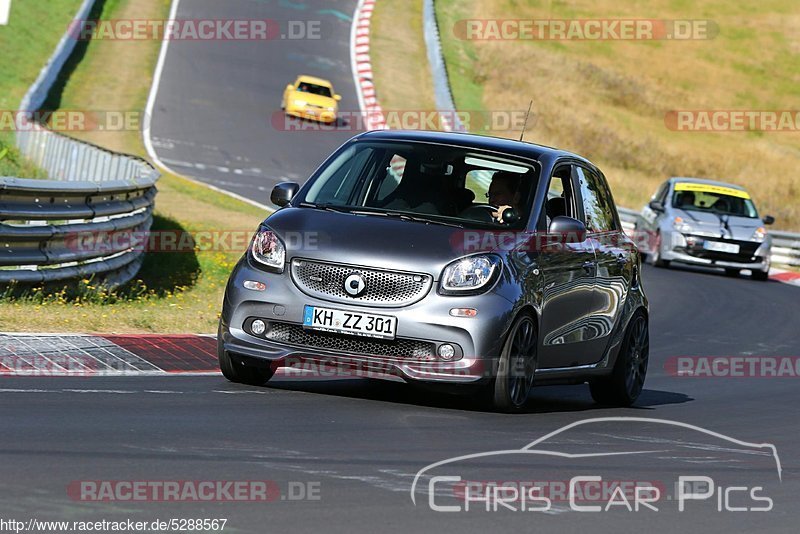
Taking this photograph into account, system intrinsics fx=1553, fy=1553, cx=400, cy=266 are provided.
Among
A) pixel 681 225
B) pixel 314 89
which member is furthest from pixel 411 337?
pixel 314 89

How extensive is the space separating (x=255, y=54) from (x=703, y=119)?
21910 mm

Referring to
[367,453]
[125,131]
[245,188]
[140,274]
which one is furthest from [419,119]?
[367,453]

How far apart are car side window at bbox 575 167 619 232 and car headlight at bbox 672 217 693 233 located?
1487cm

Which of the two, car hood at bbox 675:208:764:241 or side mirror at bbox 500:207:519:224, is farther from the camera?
car hood at bbox 675:208:764:241

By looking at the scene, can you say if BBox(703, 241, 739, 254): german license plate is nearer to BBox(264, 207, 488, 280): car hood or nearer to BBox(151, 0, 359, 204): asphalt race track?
BBox(151, 0, 359, 204): asphalt race track

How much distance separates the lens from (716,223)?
26.1 m

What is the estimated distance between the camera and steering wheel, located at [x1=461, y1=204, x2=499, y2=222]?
9.59m

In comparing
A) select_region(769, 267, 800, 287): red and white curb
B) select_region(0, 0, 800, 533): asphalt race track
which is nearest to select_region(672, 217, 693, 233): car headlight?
select_region(769, 267, 800, 287): red and white curb

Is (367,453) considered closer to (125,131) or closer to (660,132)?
(125,131)

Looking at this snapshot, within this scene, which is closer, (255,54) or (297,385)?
(297,385)

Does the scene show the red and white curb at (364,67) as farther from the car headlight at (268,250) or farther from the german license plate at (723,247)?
the car headlight at (268,250)

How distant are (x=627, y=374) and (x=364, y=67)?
3642cm

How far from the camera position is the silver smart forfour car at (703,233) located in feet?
84.9

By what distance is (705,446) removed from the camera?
8961 millimetres
